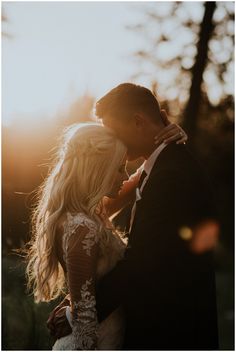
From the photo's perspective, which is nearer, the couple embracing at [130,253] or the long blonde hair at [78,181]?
the couple embracing at [130,253]

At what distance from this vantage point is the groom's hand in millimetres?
3631

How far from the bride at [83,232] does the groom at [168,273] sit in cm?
13

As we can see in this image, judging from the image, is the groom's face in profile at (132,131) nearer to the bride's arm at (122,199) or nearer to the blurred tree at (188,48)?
the bride's arm at (122,199)

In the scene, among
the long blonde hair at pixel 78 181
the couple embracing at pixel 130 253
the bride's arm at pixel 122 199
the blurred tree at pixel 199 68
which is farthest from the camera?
the blurred tree at pixel 199 68

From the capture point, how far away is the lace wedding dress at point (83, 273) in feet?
10.9

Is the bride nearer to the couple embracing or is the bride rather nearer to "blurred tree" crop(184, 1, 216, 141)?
the couple embracing

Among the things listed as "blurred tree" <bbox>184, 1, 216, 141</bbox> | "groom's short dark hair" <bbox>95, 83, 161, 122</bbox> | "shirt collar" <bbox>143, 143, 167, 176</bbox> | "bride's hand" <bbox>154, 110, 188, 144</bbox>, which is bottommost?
"blurred tree" <bbox>184, 1, 216, 141</bbox>

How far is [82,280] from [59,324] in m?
0.55

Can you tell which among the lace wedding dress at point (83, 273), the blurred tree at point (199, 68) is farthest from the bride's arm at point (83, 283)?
the blurred tree at point (199, 68)

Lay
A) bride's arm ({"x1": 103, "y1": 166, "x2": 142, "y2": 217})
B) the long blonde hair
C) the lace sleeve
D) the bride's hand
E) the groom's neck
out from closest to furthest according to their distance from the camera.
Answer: the lace sleeve, the long blonde hair, the bride's hand, the groom's neck, bride's arm ({"x1": 103, "y1": 166, "x2": 142, "y2": 217})

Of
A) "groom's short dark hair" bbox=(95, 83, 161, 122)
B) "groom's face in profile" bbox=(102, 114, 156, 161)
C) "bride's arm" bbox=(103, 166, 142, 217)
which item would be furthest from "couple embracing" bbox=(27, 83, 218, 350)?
"bride's arm" bbox=(103, 166, 142, 217)

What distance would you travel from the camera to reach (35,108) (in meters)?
11.5

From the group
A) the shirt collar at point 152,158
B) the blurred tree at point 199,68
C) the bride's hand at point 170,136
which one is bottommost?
the blurred tree at point 199,68

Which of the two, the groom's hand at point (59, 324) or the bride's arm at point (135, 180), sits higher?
the bride's arm at point (135, 180)
